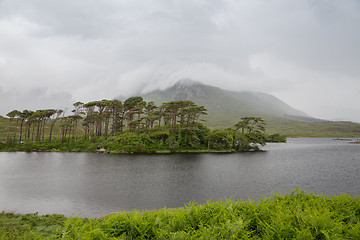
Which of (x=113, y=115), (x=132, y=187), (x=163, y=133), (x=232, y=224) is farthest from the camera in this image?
(x=113, y=115)

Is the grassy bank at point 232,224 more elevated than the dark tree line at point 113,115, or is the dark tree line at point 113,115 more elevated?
the dark tree line at point 113,115

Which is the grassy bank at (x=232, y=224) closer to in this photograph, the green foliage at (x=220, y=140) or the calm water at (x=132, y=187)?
the calm water at (x=132, y=187)

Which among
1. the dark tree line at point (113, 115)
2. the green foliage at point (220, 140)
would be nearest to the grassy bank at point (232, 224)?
the green foliage at point (220, 140)

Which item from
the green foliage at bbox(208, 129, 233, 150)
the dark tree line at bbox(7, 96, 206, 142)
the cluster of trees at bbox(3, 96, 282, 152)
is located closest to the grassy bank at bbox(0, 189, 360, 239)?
the cluster of trees at bbox(3, 96, 282, 152)

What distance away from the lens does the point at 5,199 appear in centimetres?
2614

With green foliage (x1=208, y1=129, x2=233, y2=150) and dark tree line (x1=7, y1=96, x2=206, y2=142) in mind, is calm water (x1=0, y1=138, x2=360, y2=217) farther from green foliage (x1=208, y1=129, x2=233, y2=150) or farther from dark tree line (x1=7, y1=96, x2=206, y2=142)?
dark tree line (x1=7, y1=96, x2=206, y2=142)

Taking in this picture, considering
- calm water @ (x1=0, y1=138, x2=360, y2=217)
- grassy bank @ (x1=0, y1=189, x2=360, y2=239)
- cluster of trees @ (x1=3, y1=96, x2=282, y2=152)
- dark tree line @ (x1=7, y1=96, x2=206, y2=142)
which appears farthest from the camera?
dark tree line @ (x1=7, y1=96, x2=206, y2=142)

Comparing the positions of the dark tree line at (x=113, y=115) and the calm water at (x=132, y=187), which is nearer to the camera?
the calm water at (x=132, y=187)

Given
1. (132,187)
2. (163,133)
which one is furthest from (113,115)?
(132,187)

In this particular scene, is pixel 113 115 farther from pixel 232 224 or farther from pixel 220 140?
pixel 232 224

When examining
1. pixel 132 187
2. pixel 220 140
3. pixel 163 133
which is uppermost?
pixel 163 133

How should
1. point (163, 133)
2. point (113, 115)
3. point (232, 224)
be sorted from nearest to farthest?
point (232, 224) → point (163, 133) → point (113, 115)

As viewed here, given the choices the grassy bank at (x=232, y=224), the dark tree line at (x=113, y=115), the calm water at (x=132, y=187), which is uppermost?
the dark tree line at (x=113, y=115)

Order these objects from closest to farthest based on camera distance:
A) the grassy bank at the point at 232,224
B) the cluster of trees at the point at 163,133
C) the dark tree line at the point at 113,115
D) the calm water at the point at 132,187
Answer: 1. the grassy bank at the point at 232,224
2. the calm water at the point at 132,187
3. the cluster of trees at the point at 163,133
4. the dark tree line at the point at 113,115
